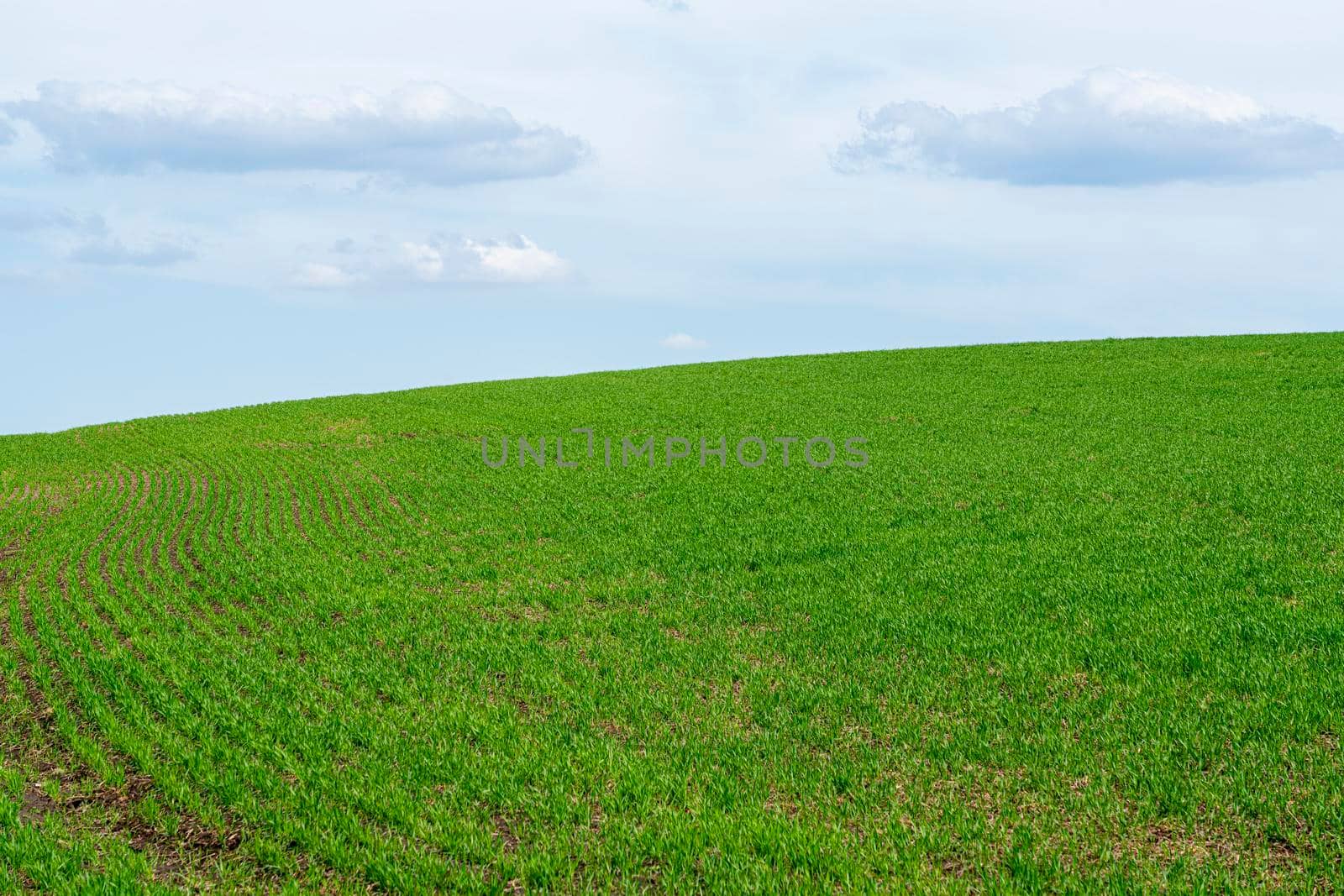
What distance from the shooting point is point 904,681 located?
10617 millimetres

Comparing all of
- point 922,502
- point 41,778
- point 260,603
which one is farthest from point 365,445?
point 41,778

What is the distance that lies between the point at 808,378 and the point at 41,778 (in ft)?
130

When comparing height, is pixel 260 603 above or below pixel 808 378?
below

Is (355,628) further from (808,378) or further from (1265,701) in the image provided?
(808,378)

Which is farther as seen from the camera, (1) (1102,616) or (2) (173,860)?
(1) (1102,616)
